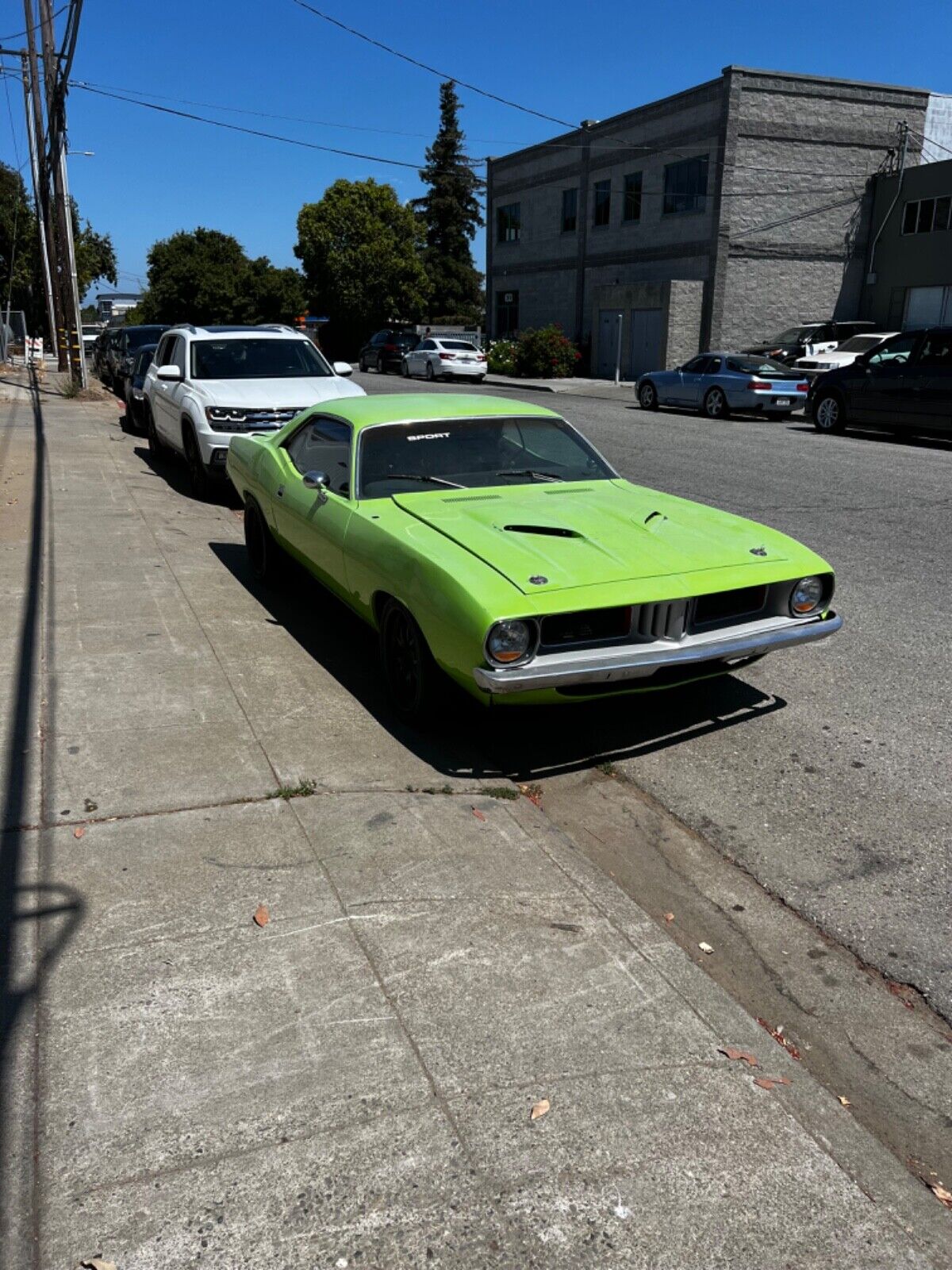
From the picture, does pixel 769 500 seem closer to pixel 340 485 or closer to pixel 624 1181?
pixel 340 485

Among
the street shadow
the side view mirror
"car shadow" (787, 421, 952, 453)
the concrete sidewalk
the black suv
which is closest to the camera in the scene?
the concrete sidewalk

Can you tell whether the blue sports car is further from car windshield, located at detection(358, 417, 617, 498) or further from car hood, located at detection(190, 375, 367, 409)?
car windshield, located at detection(358, 417, 617, 498)

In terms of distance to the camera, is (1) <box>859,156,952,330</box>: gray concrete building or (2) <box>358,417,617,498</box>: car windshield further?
(1) <box>859,156,952,330</box>: gray concrete building

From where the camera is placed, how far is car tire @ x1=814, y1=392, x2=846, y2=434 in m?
18.0

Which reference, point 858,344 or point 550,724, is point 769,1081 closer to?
point 550,724

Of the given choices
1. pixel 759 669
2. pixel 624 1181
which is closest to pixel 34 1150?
pixel 624 1181

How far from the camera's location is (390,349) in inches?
1516

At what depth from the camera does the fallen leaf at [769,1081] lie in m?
2.68

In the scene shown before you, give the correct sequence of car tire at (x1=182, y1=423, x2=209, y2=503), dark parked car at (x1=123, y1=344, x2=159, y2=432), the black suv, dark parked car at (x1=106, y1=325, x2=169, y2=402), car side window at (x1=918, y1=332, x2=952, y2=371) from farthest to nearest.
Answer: dark parked car at (x1=106, y1=325, x2=169, y2=402)
the black suv
car side window at (x1=918, y1=332, x2=952, y2=371)
dark parked car at (x1=123, y1=344, x2=159, y2=432)
car tire at (x1=182, y1=423, x2=209, y2=503)

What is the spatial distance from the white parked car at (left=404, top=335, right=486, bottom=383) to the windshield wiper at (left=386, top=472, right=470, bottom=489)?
93.2 ft

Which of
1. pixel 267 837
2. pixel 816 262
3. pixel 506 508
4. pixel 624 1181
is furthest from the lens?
pixel 816 262

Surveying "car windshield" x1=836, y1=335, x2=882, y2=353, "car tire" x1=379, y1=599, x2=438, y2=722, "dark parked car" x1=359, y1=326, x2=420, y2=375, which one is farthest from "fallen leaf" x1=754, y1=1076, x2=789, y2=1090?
"dark parked car" x1=359, y1=326, x2=420, y2=375

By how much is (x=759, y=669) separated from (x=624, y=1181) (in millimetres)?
3869

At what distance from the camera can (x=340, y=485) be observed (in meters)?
5.76
